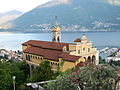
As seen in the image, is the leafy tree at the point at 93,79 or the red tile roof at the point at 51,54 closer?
the leafy tree at the point at 93,79

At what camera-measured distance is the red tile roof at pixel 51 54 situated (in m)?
23.8

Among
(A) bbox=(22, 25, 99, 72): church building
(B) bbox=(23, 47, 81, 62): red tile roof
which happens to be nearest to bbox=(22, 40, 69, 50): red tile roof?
(A) bbox=(22, 25, 99, 72): church building

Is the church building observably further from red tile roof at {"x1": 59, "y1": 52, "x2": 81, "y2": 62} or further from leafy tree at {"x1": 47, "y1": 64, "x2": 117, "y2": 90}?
leafy tree at {"x1": 47, "y1": 64, "x2": 117, "y2": 90}

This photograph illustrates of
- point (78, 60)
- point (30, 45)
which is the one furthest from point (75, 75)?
point (30, 45)

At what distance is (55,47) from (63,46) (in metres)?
1.53

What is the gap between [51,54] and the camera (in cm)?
2762

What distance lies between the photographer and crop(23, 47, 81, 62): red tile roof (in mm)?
23789

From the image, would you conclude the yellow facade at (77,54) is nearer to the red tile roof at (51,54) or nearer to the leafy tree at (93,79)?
the red tile roof at (51,54)

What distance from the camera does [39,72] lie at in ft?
59.6

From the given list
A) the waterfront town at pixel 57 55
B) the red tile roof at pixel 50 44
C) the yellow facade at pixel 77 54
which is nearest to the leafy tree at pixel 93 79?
the waterfront town at pixel 57 55

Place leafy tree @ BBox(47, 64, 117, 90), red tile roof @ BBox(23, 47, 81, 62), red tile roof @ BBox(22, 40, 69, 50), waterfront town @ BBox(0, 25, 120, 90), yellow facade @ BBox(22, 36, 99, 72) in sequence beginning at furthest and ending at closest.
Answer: red tile roof @ BBox(22, 40, 69, 50) → yellow facade @ BBox(22, 36, 99, 72) → red tile roof @ BBox(23, 47, 81, 62) → waterfront town @ BBox(0, 25, 120, 90) → leafy tree @ BBox(47, 64, 117, 90)

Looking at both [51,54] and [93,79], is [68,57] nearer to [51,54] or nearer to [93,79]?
[51,54]

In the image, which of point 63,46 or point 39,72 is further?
point 63,46

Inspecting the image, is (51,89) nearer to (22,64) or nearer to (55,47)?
(55,47)
